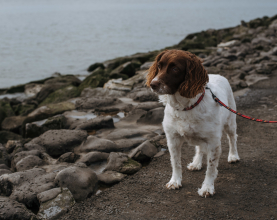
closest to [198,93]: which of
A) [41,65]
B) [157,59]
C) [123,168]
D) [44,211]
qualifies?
[157,59]

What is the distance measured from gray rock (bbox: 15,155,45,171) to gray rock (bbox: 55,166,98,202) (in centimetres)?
128

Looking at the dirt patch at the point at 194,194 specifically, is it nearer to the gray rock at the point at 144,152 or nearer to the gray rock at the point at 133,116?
the gray rock at the point at 144,152

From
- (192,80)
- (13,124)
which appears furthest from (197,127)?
(13,124)

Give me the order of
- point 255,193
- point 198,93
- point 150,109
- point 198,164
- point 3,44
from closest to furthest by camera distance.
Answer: point 198,93 < point 255,193 < point 198,164 < point 150,109 < point 3,44

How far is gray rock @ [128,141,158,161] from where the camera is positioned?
5.38m

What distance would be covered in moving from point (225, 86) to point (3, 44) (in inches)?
1384

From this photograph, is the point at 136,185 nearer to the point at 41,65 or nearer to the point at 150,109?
the point at 150,109

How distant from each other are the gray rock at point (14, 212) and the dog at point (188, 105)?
2.01 meters

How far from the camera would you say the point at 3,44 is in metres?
34.2

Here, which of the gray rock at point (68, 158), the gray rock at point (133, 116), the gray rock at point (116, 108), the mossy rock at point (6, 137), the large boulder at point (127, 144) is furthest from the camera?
the gray rock at point (116, 108)

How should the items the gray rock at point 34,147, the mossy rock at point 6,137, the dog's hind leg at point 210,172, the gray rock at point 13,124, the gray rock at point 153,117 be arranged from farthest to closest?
the gray rock at point 13,124 → the mossy rock at point 6,137 → the gray rock at point 153,117 → the gray rock at point 34,147 → the dog's hind leg at point 210,172

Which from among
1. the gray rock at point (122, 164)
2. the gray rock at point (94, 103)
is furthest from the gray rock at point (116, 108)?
the gray rock at point (122, 164)

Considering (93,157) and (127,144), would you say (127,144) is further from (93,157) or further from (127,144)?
(93,157)

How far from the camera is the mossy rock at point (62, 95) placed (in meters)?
11.8
